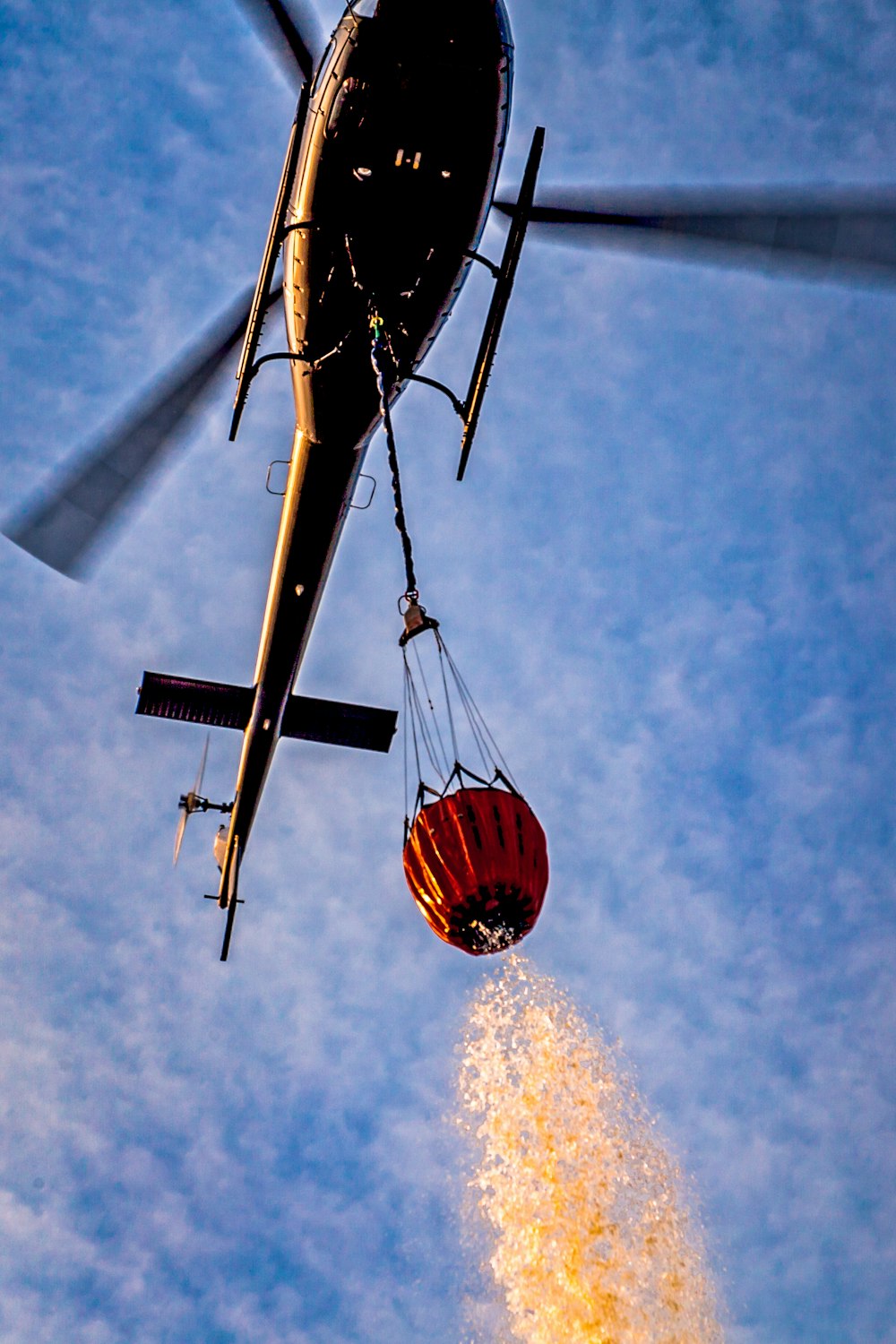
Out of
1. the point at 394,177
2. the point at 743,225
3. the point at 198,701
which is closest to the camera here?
the point at 743,225

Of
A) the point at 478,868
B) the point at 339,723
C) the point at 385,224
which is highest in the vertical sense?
the point at 385,224

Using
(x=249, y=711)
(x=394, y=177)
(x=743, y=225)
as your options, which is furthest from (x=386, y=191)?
(x=249, y=711)

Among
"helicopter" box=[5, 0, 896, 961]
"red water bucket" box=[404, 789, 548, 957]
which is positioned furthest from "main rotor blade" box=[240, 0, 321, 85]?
"red water bucket" box=[404, 789, 548, 957]

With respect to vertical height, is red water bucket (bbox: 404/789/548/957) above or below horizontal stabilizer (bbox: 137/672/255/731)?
above

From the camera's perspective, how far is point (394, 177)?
243 inches

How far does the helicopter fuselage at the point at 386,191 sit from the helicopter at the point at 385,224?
11 mm

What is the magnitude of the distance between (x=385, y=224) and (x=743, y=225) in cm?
246

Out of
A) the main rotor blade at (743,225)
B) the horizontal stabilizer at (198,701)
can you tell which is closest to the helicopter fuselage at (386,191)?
the main rotor blade at (743,225)

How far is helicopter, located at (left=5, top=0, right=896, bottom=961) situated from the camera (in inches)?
222

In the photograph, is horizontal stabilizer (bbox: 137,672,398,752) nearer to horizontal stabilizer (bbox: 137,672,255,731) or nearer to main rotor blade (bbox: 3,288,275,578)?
horizontal stabilizer (bbox: 137,672,255,731)

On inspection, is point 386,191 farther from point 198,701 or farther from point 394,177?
point 198,701

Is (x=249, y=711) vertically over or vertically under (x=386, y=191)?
under

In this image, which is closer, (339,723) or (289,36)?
(289,36)

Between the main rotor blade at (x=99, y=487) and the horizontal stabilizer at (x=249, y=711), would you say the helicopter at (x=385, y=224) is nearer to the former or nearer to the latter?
the main rotor blade at (x=99, y=487)
